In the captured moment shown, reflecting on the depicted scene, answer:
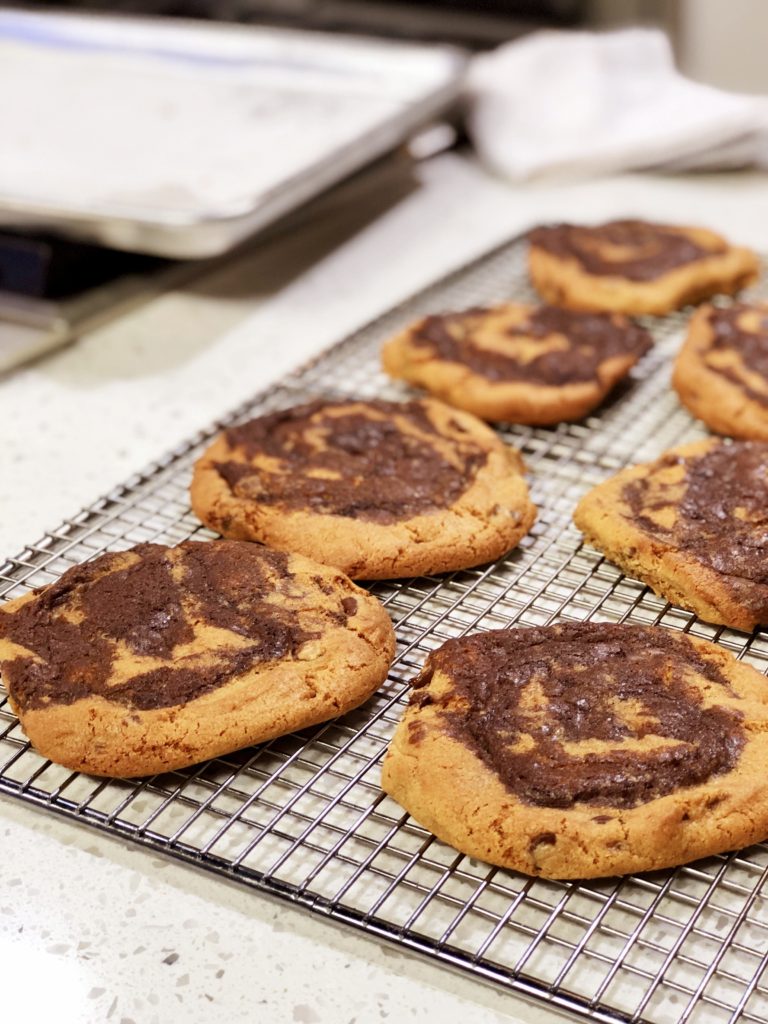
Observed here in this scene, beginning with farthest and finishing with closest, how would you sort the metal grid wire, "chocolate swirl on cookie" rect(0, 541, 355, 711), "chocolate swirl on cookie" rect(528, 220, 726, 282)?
"chocolate swirl on cookie" rect(528, 220, 726, 282), "chocolate swirl on cookie" rect(0, 541, 355, 711), the metal grid wire

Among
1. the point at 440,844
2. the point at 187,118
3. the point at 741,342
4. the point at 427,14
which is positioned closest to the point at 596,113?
the point at 427,14

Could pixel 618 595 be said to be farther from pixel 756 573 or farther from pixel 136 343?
pixel 136 343

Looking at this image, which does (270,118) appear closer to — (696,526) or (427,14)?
(427,14)

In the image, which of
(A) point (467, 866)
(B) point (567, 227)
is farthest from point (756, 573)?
(B) point (567, 227)

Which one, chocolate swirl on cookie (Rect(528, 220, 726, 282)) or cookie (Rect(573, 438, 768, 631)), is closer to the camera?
cookie (Rect(573, 438, 768, 631))

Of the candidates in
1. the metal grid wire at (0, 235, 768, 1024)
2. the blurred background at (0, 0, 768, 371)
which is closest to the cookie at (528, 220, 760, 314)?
the blurred background at (0, 0, 768, 371)

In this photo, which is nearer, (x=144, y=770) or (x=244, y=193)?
(x=144, y=770)

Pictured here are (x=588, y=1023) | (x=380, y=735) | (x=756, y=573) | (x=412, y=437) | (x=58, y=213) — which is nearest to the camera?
(x=588, y=1023)

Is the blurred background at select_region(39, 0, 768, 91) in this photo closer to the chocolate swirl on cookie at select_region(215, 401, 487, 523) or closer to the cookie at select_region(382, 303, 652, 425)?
the cookie at select_region(382, 303, 652, 425)
